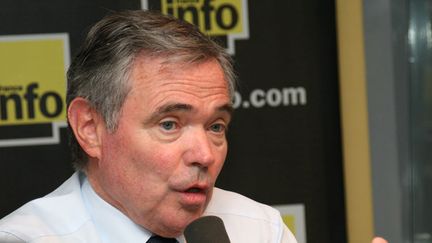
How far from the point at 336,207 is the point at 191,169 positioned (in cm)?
107

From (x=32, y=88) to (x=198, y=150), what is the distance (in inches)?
37.0

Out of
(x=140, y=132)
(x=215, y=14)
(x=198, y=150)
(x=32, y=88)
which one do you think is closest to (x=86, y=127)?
(x=140, y=132)

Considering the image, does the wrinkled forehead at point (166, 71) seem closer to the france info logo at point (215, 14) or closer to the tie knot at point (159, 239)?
the tie knot at point (159, 239)

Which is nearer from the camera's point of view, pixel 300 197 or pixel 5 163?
pixel 5 163

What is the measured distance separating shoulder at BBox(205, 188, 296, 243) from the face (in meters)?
0.27

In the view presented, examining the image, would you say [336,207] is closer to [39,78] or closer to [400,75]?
[400,75]

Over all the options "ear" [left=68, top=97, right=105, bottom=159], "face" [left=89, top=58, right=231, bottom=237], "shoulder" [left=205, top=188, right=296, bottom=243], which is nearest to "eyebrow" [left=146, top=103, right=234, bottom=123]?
"face" [left=89, top=58, right=231, bottom=237]

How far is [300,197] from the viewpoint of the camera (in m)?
2.54

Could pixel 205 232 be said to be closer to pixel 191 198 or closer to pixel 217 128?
pixel 191 198

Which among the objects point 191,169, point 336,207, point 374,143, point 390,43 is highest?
point 390,43

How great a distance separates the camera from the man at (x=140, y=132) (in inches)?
64.4

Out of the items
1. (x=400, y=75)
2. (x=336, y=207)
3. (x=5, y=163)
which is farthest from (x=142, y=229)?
(x=400, y=75)

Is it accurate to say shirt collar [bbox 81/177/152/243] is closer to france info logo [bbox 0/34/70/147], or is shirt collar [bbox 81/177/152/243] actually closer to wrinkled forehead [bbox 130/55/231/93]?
wrinkled forehead [bbox 130/55/231/93]

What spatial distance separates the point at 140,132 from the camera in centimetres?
166
